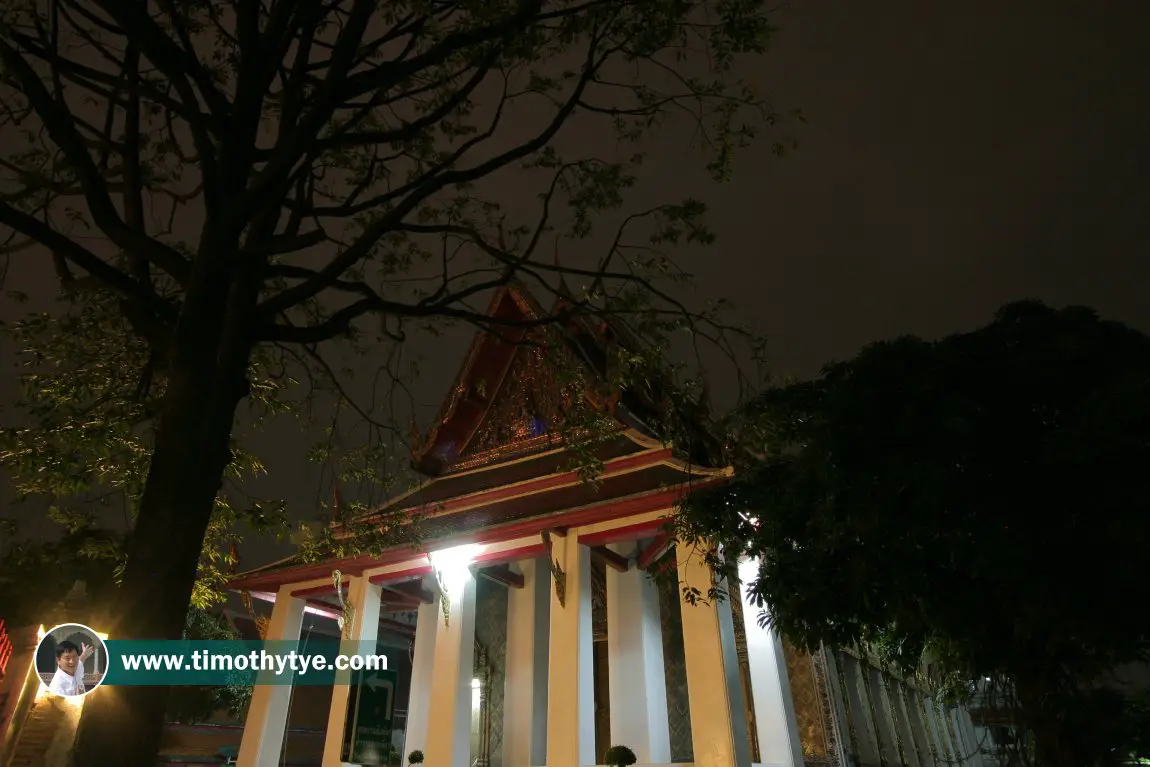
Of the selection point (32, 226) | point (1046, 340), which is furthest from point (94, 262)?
point (1046, 340)

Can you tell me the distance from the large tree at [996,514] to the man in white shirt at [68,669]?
13.5 feet

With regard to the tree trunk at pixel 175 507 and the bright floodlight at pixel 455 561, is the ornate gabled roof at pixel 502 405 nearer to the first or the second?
the bright floodlight at pixel 455 561

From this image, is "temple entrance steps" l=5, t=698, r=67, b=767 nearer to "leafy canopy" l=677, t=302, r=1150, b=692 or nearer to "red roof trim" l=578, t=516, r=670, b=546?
"red roof trim" l=578, t=516, r=670, b=546

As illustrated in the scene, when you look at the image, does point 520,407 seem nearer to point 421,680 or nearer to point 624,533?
point 624,533

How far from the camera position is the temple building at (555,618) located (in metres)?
8.24

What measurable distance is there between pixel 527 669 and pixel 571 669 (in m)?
3.43

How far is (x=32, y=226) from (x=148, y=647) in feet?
8.24

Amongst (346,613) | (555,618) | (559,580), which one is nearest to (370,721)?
(555,618)

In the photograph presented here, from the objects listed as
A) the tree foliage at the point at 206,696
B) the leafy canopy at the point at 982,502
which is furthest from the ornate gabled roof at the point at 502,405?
the tree foliage at the point at 206,696

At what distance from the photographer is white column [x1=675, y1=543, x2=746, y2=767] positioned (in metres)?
7.55

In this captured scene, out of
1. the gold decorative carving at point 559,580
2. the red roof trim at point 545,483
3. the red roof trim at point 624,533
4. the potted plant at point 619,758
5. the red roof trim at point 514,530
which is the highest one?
the red roof trim at point 545,483

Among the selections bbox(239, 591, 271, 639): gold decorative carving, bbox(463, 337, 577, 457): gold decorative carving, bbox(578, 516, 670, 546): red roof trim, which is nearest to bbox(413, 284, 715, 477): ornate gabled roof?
bbox(463, 337, 577, 457): gold decorative carving

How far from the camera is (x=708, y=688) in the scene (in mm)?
7945

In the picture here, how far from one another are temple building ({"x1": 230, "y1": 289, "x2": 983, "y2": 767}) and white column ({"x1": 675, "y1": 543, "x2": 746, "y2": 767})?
0.02 m
